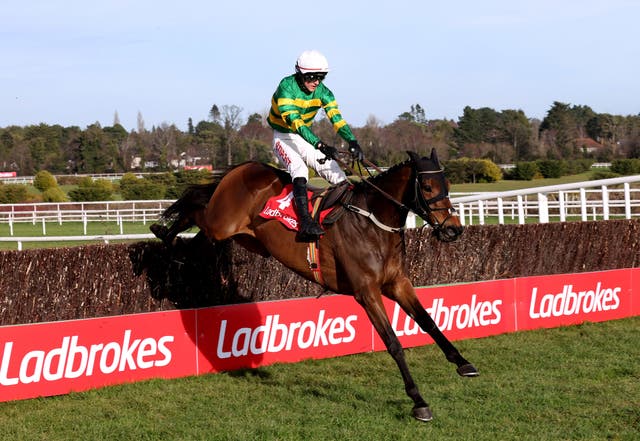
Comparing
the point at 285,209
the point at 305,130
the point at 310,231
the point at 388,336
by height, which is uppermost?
the point at 305,130

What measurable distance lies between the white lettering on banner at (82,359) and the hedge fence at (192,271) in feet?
1.15

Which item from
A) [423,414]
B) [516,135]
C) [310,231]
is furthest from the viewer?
[516,135]

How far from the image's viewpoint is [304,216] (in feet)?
19.5

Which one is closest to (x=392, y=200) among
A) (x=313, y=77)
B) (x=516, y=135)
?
(x=313, y=77)

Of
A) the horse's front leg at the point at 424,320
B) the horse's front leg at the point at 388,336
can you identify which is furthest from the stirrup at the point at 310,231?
the horse's front leg at the point at 424,320

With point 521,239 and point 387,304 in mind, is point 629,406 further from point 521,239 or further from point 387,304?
point 521,239

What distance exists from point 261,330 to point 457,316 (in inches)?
89.7

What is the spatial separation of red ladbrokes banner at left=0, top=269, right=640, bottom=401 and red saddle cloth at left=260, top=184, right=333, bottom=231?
135 cm

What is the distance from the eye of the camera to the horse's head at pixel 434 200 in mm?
5359

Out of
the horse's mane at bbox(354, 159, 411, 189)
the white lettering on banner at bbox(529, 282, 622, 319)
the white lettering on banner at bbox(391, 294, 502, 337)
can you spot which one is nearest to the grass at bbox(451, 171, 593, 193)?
the white lettering on banner at bbox(529, 282, 622, 319)

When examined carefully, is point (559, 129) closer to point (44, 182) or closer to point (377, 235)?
point (44, 182)

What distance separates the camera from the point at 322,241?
599 cm

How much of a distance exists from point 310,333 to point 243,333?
2.29 ft

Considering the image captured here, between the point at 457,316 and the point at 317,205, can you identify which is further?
the point at 457,316
